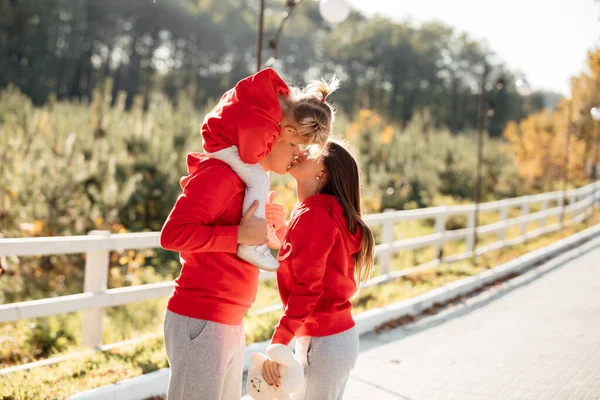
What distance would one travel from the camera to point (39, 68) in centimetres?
4847

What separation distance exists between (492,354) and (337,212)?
414cm

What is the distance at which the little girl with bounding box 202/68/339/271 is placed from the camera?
7.77ft

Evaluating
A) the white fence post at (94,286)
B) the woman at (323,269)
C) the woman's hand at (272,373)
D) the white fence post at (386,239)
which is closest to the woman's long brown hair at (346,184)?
the woman at (323,269)

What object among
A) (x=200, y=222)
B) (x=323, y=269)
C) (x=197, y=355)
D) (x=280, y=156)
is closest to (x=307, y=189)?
(x=280, y=156)

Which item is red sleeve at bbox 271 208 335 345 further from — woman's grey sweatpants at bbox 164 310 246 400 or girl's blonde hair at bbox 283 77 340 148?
girl's blonde hair at bbox 283 77 340 148

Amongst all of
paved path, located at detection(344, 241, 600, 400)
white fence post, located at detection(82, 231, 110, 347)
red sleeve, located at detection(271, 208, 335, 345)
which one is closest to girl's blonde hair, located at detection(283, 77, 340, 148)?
red sleeve, located at detection(271, 208, 335, 345)

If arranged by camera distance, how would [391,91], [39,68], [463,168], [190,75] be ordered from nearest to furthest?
[463,168] → [39,68] → [190,75] → [391,91]

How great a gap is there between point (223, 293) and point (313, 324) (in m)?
0.46

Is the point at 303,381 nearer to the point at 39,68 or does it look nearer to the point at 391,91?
the point at 39,68

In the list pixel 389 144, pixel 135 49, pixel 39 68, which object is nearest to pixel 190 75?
pixel 135 49

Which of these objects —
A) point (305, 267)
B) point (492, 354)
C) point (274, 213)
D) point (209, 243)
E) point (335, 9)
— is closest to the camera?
point (209, 243)

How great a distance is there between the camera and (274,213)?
2.89 m

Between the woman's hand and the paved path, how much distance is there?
2650 mm

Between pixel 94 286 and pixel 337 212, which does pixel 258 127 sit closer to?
pixel 337 212
